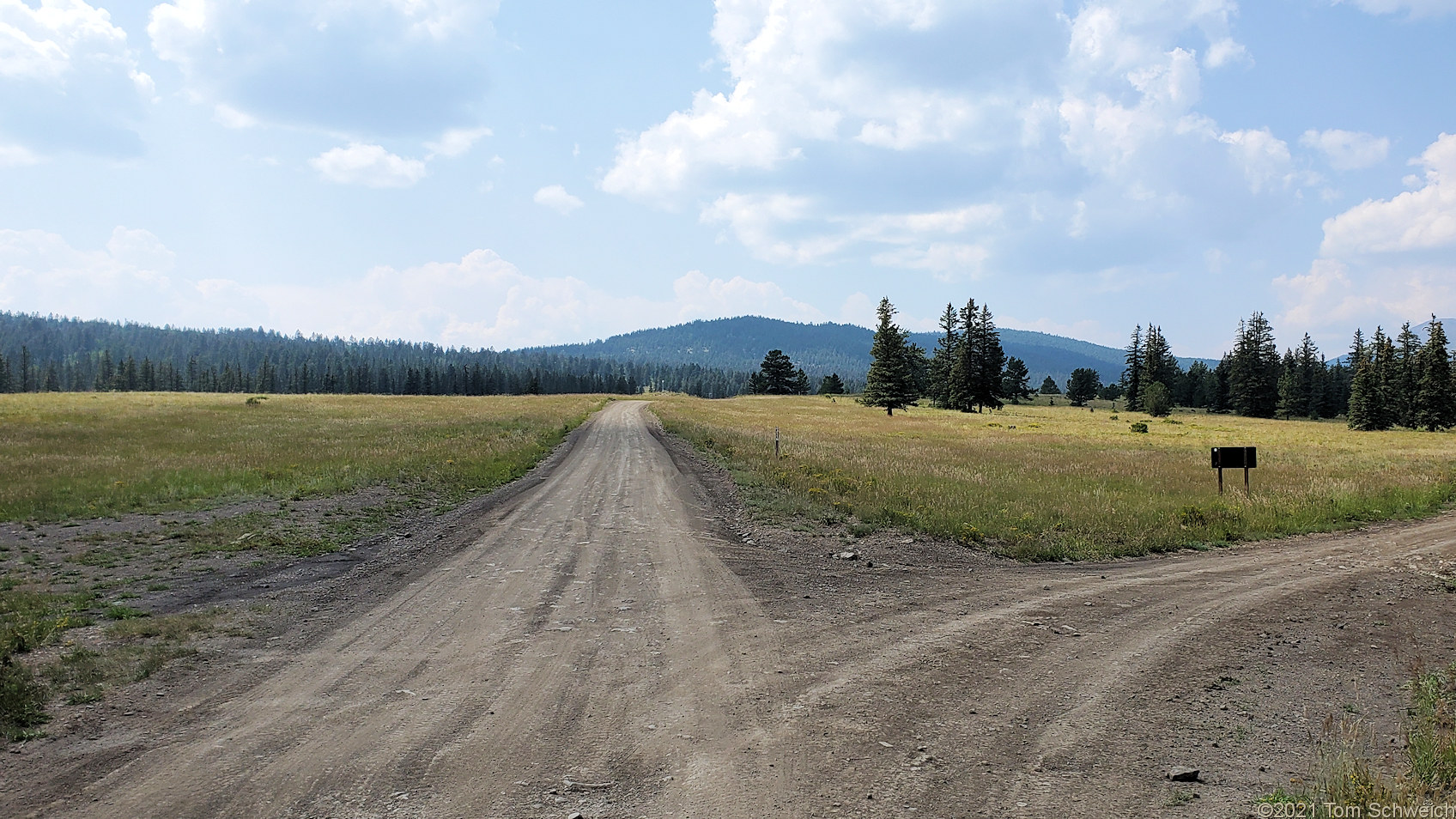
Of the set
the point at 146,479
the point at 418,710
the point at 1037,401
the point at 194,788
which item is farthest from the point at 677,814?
the point at 1037,401

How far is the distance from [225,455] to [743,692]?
2699 centimetres

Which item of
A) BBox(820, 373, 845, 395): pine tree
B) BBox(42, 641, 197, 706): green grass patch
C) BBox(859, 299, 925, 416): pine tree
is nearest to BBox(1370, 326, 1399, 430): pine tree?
BBox(859, 299, 925, 416): pine tree

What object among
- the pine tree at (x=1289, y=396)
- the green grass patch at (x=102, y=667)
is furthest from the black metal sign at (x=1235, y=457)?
the pine tree at (x=1289, y=396)

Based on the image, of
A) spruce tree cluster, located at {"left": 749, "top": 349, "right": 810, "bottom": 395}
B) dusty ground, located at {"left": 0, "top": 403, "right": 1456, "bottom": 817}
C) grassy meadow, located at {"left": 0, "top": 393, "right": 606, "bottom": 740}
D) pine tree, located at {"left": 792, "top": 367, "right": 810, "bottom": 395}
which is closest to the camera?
dusty ground, located at {"left": 0, "top": 403, "right": 1456, "bottom": 817}

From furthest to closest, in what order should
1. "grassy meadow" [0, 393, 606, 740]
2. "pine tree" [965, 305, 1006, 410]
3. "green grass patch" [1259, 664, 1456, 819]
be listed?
"pine tree" [965, 305, 1006, 410] < "grassy meadow" [0, 393, 606, 740] < "green grass patch" [1259, 664, 1456, 819]

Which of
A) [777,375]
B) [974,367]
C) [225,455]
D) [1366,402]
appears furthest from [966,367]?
[225,455]

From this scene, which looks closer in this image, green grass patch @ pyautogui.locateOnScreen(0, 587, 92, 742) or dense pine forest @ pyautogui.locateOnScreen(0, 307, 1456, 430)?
green grass patch @ pyautogui.locateOnScreen(0, 587, 92, 742)

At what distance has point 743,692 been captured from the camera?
636 cm

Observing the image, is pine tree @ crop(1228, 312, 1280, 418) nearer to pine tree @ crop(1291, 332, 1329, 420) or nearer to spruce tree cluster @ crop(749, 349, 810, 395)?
pine tree @ crop(1291, 332, 1329, 420)

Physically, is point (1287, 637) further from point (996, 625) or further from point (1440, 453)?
Answer: point (1440, 453)

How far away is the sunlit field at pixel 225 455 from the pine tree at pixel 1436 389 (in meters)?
88.9

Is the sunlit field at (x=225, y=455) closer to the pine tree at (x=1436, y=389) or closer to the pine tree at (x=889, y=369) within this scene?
the pine tree at (x=889, y=369)

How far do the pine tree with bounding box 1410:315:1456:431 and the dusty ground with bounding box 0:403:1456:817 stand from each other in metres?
86.5

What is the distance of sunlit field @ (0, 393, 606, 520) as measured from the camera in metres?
17.3
